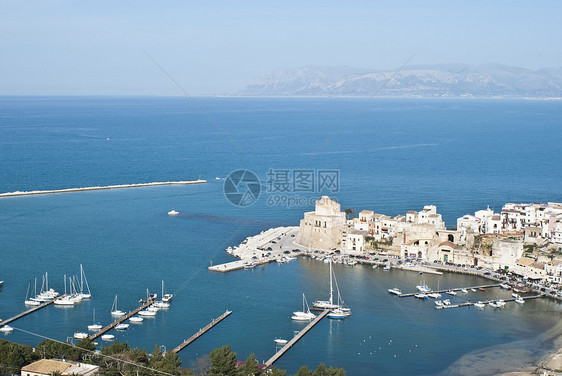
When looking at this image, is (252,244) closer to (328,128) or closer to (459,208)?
(459,208)

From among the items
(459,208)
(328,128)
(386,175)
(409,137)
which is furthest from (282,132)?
(459,208)

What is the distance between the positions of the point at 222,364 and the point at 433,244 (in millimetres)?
17016

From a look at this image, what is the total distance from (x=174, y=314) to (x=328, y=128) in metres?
80.1

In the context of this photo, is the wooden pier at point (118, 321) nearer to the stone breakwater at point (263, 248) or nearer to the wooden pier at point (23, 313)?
the wooden pier at point (23, 313)

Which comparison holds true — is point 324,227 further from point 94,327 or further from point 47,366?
point 47,366

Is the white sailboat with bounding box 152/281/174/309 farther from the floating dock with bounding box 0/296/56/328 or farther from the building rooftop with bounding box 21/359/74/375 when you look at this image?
the building rooftop with bounding box 21/359/74/375

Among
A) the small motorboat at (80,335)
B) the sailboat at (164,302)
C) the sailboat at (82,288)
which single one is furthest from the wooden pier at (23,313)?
the sailboat at (164,302)

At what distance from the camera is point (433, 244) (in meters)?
33.7

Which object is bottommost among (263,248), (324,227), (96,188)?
(263,248)

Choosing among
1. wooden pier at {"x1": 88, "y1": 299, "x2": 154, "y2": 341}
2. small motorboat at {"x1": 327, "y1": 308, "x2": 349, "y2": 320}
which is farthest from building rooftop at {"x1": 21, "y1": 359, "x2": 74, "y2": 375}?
small motorboat at {"x1": 327, "y1": 308, "x2": 349, "y2": 320}

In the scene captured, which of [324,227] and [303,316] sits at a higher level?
[324,227]

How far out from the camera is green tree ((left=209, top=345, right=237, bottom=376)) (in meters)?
19.4

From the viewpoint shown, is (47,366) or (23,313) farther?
(23,313)

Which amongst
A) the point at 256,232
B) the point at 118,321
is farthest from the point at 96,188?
the point at 118,321
